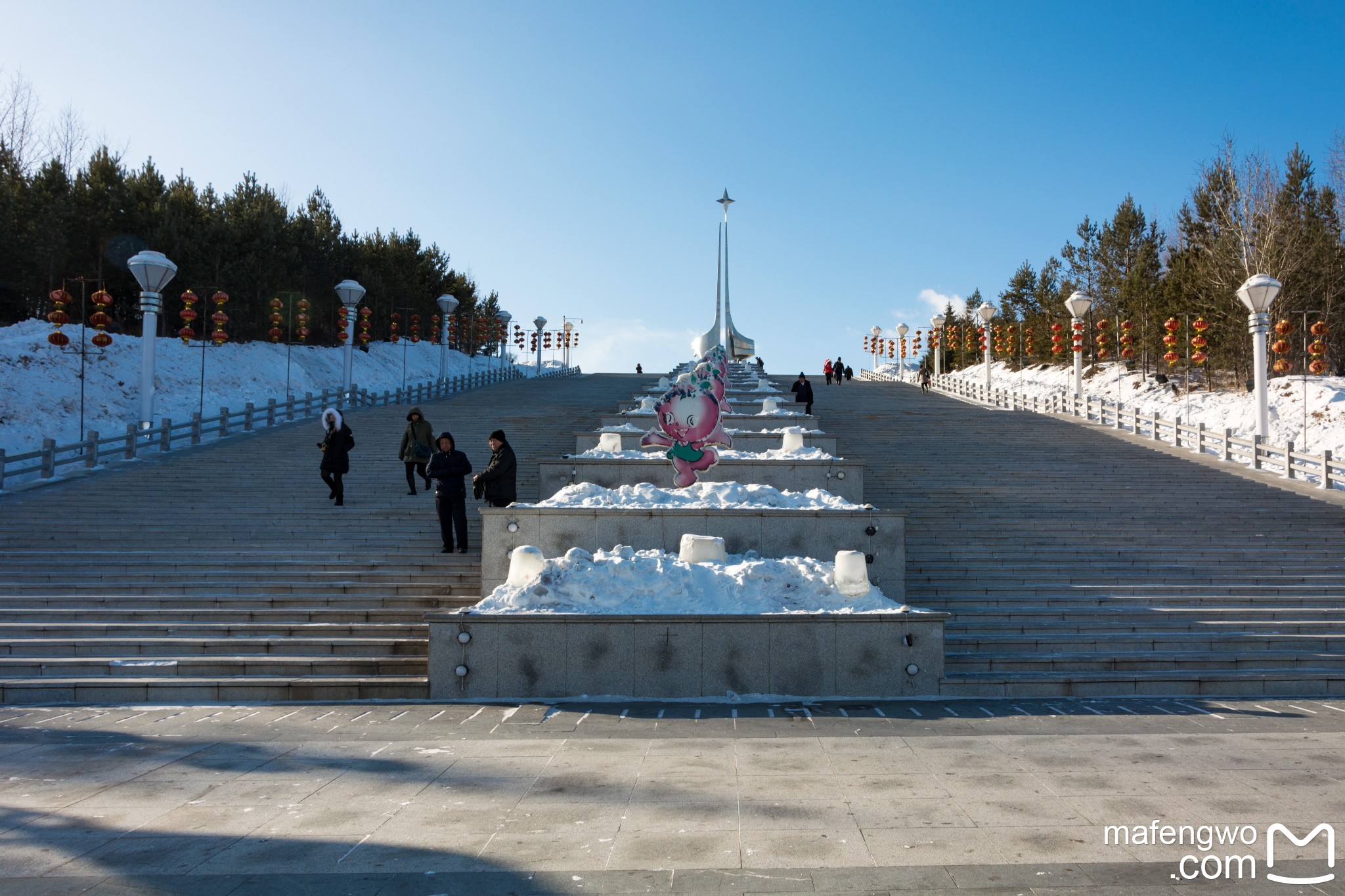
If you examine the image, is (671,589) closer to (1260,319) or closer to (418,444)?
(418,444)

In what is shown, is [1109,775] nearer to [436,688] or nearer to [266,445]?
[436,688]

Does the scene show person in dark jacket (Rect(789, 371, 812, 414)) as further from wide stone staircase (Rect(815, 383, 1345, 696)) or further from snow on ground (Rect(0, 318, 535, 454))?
snow on ground (Rect(0, 318, 535, 454))

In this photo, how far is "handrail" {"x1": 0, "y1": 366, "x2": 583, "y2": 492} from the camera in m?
16.3

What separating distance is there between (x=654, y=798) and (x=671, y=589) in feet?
11.7

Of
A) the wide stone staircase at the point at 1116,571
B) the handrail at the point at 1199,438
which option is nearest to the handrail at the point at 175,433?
the wide stone staircase at the point at 1116,571

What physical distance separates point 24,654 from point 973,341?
6149cm

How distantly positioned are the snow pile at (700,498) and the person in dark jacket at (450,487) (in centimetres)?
94

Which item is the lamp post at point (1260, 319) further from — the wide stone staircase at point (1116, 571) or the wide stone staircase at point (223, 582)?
the wide stone staircase at point (223, 582)

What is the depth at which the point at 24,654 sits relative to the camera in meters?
9.17

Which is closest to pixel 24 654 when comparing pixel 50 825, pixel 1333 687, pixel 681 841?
pixel 50 825

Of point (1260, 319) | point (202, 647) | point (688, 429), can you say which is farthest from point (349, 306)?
point (1260, 319)

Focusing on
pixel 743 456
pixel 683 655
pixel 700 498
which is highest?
pixel 743 456

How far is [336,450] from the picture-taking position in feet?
45.2

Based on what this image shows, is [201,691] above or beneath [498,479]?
beneath
